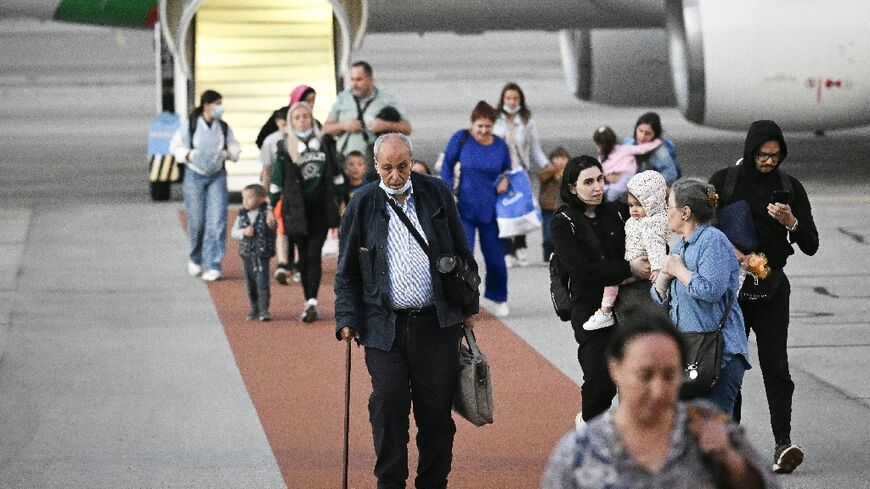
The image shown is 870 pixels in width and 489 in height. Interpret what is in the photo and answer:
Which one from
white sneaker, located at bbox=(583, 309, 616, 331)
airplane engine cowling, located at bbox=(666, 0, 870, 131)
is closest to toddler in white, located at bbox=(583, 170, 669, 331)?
white sneaker, located at bbox=(583, 309, 616, 331)

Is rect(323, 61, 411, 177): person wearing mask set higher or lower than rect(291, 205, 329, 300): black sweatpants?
higher

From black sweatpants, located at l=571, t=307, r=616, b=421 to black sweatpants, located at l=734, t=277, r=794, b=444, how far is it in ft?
2.40

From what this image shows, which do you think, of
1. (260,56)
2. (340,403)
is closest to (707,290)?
(340,403)

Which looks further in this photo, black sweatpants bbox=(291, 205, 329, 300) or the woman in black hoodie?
black sweatpants bbox=(291, 205, 329, 300)

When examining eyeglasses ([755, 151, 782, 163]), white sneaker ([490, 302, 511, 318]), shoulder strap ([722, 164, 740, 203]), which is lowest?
white sneaker ([490, 302, 511, 318])

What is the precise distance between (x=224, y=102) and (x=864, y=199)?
713 cm

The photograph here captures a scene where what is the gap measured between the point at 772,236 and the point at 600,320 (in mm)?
1031

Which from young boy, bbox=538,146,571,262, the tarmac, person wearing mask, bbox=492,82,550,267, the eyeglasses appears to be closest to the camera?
the eyeglasses

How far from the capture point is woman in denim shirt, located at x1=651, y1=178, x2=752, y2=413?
6672mm

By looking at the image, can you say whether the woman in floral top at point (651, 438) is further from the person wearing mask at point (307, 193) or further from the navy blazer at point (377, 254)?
the person wearing mask at point (307, 193)

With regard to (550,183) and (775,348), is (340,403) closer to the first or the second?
(775,348)

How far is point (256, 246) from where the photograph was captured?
11914mm

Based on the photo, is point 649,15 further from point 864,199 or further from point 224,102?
point 224,102

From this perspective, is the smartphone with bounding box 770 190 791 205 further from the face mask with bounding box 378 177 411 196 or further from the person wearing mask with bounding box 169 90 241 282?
the person wearing mask with bounding box 169 90 241 282
